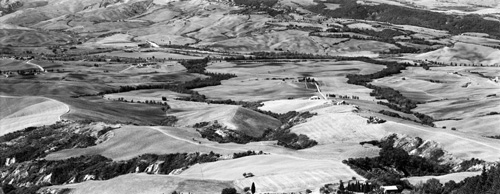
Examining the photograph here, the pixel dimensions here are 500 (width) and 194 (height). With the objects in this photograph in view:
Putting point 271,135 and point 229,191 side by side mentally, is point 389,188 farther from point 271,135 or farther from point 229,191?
point 271,135

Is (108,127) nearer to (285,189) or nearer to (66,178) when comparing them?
(66,178)

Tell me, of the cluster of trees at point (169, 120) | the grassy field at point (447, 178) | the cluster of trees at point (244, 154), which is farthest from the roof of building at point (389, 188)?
the cluster of trees at point (169, 120)

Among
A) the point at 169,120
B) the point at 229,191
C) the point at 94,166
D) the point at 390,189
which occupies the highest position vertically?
the point at 390,189

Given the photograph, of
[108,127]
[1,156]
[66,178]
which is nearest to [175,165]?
[66,178]

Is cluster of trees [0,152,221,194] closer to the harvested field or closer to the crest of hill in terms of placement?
the harvested field

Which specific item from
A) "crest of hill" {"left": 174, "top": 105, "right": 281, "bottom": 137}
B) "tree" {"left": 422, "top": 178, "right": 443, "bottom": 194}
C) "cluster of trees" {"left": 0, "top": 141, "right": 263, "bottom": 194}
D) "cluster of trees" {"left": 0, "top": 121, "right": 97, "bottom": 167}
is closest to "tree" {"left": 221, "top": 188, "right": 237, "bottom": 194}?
"tree" {"left": 422, "top": 178, "right": 443, "bottom": 194}

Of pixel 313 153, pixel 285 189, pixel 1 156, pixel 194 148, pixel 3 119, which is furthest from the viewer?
pixel 3 119

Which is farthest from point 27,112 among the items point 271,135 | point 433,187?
point 433,187

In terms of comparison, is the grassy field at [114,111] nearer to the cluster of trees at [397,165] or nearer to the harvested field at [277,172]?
the harvested field at [277,172]
